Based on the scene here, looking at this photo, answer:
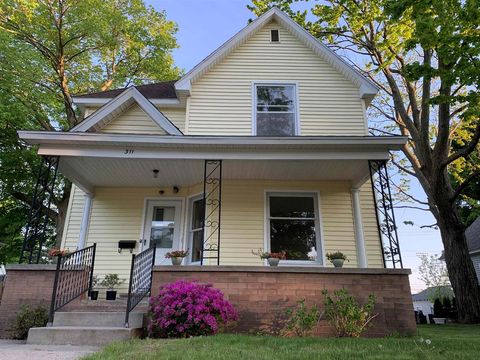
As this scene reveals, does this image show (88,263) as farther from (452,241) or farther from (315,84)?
(452,241)

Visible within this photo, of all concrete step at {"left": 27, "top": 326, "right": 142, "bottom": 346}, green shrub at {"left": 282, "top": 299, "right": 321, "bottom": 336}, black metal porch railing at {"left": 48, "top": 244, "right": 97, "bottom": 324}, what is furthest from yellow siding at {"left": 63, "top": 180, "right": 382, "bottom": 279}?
concrete step at {"left": 27, "top": 326, "right": 142, "bottom": 346}

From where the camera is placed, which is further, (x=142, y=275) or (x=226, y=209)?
(x=226, y=209)

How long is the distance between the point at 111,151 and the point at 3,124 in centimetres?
953

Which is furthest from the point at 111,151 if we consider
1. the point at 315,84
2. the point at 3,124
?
the point at 3,124

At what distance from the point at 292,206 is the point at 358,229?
1.75m

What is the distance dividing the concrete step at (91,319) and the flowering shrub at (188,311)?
21.4 inches

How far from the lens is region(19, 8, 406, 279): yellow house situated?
765 centimetres

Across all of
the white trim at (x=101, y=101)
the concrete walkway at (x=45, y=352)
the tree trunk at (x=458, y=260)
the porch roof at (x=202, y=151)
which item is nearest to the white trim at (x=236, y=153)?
the porch roof at (x=202, y=151)

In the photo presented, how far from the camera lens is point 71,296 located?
672 cm

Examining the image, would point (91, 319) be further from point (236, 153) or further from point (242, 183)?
point (242, 183)

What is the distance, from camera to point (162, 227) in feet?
31.2

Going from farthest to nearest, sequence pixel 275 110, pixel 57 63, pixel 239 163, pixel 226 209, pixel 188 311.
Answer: pixel 57 63, pixel 275 110, pixel 226 209, pixel 239 163, pixel 188 311

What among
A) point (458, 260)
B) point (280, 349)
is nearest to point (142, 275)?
point (280, 349)

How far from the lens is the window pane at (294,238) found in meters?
8.98
